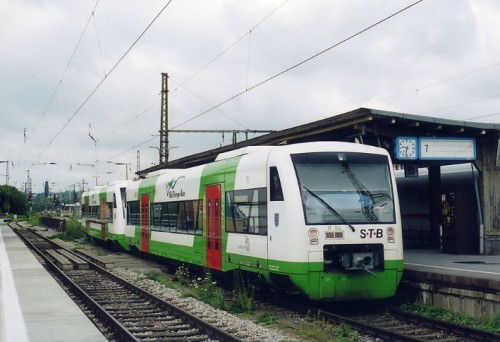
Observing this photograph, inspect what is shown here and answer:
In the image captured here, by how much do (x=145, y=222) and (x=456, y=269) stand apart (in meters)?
11.9

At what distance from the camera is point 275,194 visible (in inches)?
460

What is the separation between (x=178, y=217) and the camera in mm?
18047

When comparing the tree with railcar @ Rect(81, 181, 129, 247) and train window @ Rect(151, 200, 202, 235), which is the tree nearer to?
railcar @ Rect(81, 181, 129, 247)

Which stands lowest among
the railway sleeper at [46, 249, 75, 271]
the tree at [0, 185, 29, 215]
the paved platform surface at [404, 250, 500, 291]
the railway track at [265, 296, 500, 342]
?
the railway track at [265, 296, 500, 342]

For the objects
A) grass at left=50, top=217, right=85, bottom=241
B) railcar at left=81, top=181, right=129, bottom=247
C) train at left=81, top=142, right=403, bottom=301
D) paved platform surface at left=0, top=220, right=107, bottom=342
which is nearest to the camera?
paved platform surface at left=0, top=220, right=107, bottom=342

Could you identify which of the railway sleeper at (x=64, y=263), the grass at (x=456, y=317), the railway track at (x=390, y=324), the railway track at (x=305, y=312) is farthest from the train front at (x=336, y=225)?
the railway sleeper at (x=64, y=263)

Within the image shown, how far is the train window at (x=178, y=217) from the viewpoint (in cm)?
1628

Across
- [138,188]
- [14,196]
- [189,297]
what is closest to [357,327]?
[189,297]

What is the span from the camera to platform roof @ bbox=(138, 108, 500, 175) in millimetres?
15617

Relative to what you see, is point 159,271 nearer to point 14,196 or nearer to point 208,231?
point 208,231

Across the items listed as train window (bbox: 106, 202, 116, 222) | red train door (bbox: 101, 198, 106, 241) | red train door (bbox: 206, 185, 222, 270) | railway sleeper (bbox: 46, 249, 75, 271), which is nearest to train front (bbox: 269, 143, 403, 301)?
red train door (bbox: 206, 185, 222, 270)

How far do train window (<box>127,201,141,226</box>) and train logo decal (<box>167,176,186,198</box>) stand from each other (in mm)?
4478

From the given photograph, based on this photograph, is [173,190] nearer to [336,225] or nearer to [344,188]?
[344,188]

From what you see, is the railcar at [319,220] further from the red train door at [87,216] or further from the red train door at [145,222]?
the red train door at [87,216]
